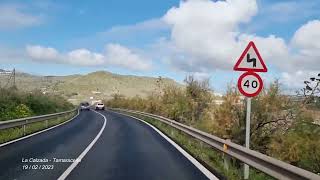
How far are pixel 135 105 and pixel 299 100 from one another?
52.9 m

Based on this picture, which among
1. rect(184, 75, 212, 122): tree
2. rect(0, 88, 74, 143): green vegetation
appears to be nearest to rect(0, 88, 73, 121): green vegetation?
rect(0, 88, 74, 143): green vegetation

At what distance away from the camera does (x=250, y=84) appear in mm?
10766

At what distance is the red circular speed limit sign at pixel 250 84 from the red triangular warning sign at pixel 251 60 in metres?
0.16

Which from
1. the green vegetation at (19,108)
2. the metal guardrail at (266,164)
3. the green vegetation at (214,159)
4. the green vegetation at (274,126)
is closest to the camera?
the metal guardrail at (266,164)

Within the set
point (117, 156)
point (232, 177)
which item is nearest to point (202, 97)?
point (117, 156)

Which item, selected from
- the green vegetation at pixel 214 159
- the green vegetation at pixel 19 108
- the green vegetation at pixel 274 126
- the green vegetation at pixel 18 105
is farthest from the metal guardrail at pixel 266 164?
the green vegetation at pixel 18 105

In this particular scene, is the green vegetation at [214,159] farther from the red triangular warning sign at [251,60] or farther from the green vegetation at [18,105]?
the green vegetation at [18,105]

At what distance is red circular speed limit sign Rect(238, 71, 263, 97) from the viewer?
35.2 feet

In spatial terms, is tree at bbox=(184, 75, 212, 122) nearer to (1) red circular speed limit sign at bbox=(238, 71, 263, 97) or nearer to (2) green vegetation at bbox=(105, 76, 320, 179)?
(2) green vegetation at bbox=(105, 76, 320, 179)

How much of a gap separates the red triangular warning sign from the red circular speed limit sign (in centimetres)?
16

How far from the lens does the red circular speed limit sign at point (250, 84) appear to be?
10719 mm

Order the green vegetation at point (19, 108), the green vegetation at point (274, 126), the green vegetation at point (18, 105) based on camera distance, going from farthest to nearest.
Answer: the green vegetation at point (18, 105) → the green vegetation at point (19, 108) → the green vegetation at point (274, 126)

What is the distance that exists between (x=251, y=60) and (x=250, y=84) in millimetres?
545

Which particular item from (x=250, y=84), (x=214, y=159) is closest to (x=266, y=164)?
(x=250, y=84)
